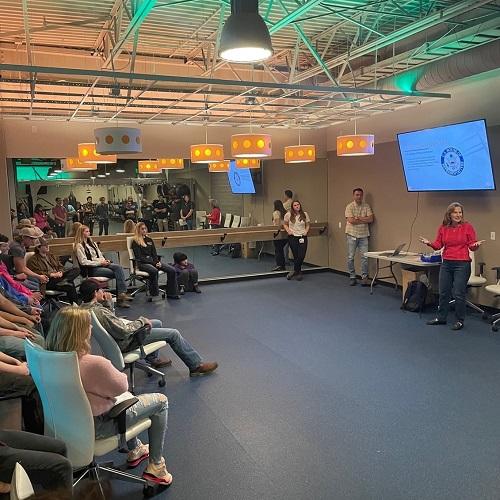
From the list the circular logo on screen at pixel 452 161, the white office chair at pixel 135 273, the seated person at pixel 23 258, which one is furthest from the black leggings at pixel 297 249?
the seated person at pixel 23 258

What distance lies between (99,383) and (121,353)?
1.26 m

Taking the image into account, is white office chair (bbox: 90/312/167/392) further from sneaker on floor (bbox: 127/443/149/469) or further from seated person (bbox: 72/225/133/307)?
seated person (bbox: 72/225/133/307)

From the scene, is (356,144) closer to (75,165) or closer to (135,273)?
(135,273)

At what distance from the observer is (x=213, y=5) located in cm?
508

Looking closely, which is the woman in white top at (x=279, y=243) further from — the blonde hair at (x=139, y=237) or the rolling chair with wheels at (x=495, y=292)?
the rolling chair with wheels at (x=495, y=292)

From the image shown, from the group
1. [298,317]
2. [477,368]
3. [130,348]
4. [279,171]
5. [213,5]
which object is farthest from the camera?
[279,171]

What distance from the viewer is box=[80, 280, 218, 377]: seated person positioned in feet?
12.7

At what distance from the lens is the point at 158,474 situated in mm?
2914

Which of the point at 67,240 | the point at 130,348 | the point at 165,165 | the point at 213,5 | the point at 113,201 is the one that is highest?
the point at 213,5

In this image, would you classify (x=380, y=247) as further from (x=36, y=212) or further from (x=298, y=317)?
(x=36, y=212)

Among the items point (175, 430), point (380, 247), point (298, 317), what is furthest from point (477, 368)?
point (380, 247)

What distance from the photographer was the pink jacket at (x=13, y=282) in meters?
4.98

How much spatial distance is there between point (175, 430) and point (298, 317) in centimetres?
333

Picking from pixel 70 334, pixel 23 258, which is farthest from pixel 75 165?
pixel 70 334
